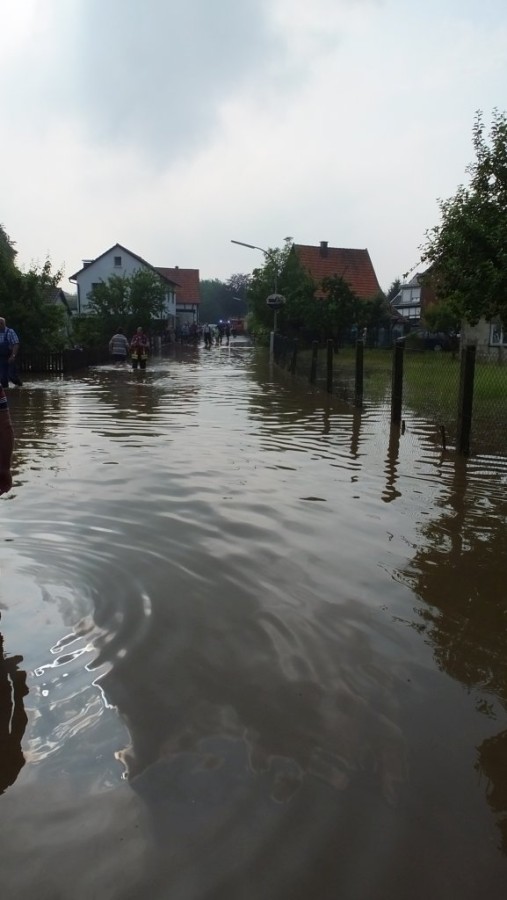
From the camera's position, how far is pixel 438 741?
9.76 ft

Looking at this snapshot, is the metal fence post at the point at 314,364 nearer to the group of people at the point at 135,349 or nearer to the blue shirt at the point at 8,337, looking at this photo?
the blue shirt at the point at 8,337

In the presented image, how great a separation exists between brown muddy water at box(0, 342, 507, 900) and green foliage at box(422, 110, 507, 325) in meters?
5.79

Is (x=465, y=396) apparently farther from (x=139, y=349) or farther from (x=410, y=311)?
(x=410, y=311)

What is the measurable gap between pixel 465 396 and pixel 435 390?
341 inches

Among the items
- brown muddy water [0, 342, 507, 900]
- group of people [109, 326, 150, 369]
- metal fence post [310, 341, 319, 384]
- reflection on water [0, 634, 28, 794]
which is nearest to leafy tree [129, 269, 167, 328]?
group of people [109, 326, 150, 369]

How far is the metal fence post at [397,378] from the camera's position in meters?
11.3

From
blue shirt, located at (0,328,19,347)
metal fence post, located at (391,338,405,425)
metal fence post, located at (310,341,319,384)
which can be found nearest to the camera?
metal fence post, located at (391,338,405,425)

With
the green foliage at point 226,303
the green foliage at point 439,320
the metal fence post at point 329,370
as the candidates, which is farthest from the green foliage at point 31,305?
the green foliage at point 226,303

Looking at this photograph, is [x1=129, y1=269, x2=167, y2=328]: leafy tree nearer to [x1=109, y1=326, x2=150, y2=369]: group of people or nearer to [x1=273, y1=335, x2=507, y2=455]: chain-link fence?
[x1=109, y1=326, x2=150, y2=369]: group of people

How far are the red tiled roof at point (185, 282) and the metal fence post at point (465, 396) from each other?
9374cm

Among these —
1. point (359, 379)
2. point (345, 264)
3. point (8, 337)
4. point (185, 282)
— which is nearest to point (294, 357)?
point (359, 379)

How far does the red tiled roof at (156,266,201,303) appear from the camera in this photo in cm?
10125

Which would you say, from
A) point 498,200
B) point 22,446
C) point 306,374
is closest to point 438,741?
point 22,446

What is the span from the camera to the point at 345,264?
61688 mm
